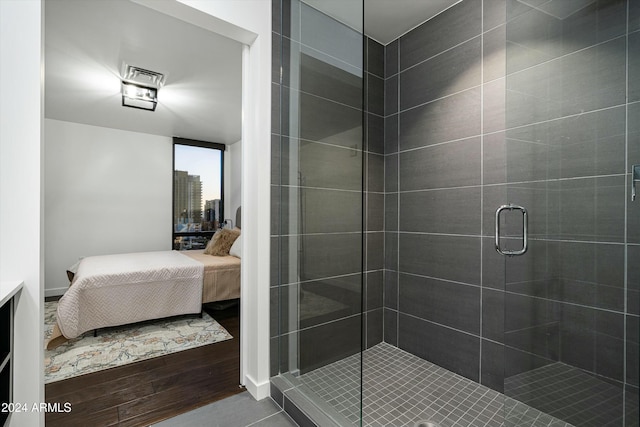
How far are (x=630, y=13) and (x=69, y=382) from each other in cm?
347

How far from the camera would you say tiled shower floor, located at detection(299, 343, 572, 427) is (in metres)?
1.35

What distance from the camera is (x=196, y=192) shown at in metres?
5.52

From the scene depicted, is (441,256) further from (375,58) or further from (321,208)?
(375,58)

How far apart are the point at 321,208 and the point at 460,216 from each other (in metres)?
1.10

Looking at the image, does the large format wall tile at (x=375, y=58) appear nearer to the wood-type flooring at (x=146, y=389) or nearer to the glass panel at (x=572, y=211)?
the glass panel at (x=572, y=211)

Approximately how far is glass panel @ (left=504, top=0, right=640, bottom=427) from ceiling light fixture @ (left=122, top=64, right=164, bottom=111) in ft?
9.97

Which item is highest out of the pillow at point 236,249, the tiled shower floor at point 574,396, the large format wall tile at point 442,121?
the large format wall tile at point 442,121

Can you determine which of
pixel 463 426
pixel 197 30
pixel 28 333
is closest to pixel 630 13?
pixel 463 426

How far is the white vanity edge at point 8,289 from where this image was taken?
1073 millimetres

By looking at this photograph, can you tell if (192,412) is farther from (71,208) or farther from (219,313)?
(71,208)

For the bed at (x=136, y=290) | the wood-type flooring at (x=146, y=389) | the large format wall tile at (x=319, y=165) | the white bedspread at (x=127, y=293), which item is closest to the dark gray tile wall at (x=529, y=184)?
the large format wall tile at (x=319, y=165)

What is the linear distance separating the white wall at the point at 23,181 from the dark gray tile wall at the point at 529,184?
2.08 meters

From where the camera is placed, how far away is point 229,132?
502 cm

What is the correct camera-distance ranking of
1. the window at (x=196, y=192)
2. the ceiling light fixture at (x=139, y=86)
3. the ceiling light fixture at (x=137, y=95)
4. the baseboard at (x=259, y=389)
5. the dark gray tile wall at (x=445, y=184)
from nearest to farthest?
the baseboard at (x=259, y=389) < the dark gray tile wall at (x=445, y=184) < the ceiling light fixture at (x=139, y=86) < the ceiling light fixture at (x=137, y=95) < the window at (x=196, y=192)
